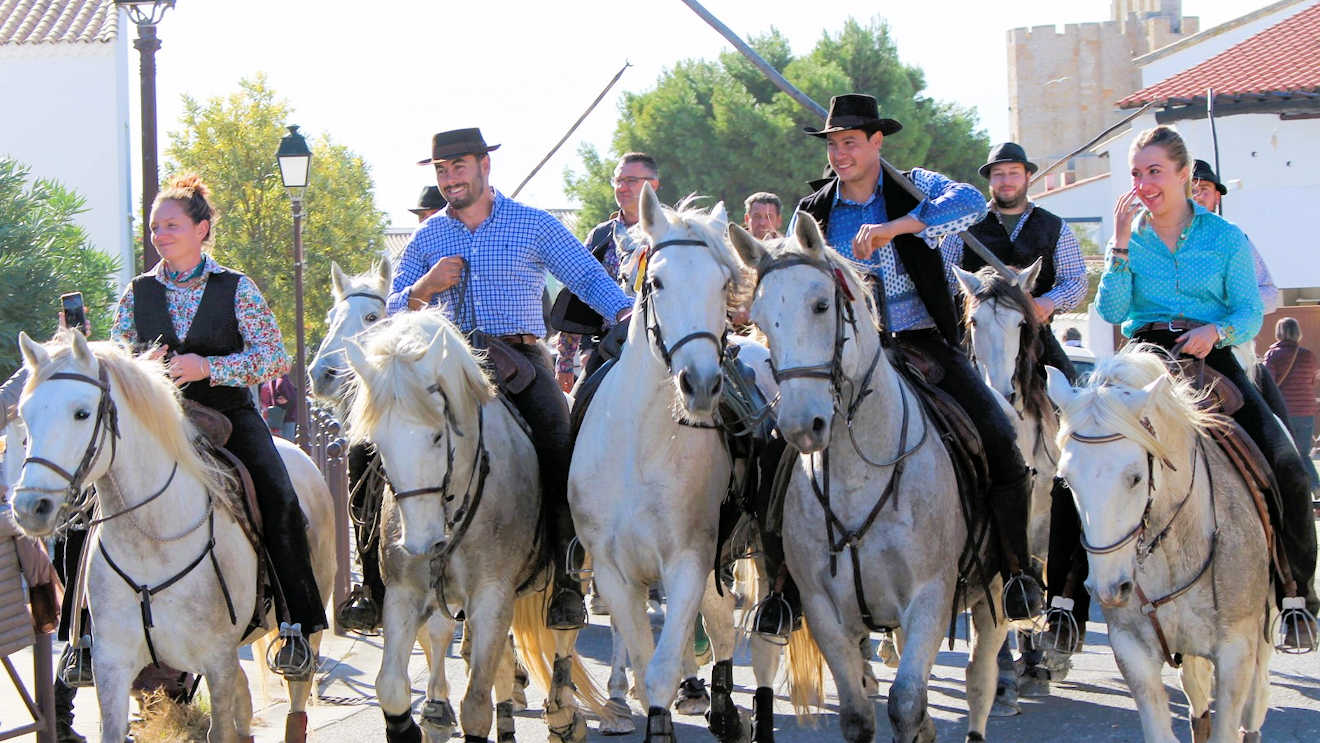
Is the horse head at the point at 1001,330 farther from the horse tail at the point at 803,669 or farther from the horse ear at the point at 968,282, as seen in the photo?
the horse tail at the point at 803,669

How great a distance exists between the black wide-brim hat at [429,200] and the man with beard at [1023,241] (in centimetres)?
426

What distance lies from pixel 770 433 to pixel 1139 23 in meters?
85.1

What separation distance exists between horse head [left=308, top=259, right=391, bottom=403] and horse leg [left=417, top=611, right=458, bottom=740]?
4.21 feet

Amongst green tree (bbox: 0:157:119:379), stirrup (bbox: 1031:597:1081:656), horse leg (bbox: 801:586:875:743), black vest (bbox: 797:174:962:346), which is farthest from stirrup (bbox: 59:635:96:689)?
green tree (bbox: 0:157:119:379)

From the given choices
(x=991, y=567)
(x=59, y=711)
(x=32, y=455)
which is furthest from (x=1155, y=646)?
(x=59, y=711)

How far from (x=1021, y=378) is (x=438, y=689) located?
3.86 meters

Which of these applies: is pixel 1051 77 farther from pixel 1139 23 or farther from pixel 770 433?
pixel 770 433

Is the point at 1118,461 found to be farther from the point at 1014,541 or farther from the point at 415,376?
the point at 415,376

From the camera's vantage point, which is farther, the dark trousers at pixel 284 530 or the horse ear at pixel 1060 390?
the dark trousers at pixel 284 530

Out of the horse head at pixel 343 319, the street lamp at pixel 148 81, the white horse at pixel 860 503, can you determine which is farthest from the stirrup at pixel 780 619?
the street lamp at pixel 148 81

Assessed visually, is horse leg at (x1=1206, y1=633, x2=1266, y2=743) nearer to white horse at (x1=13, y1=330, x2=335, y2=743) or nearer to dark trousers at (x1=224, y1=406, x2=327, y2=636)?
dark trousers at (x1=224, y1=406, x2=327, y2=636)

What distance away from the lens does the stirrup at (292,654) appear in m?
6.30

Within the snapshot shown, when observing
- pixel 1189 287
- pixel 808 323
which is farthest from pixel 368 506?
pixel 1189 287

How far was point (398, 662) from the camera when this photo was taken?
6.29 metres
